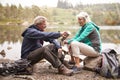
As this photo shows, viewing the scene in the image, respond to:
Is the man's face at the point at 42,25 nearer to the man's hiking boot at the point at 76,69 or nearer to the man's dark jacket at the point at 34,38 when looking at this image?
the man's dark jacket at the point at 34,38

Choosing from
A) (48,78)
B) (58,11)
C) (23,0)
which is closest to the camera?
(48,78)

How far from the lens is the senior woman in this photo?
4438 mm

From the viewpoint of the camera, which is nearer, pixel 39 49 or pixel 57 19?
pixel 39 49

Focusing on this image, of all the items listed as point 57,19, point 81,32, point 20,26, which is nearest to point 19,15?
point 20,26

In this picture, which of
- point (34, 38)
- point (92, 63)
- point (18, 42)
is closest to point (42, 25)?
point (34, 38)

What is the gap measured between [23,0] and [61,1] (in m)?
2.05

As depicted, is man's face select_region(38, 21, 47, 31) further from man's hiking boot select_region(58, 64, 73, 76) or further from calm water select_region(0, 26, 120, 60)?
calm water select_region(0, 26, 120, 60)

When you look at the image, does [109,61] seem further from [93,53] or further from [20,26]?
[20,26]

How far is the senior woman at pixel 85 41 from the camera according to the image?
4.44 meters

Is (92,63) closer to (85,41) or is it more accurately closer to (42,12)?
(85,41)

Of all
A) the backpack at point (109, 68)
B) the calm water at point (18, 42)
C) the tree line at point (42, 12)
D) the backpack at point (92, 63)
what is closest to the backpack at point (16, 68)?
the backpack at point (92, 63)

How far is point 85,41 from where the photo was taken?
4.63m

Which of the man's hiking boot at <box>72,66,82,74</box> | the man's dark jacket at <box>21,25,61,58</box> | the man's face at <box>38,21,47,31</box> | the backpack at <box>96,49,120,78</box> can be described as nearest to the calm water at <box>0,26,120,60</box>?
the backpack at <box>96,49,120,78</box>

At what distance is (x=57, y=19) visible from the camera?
57.2ft
